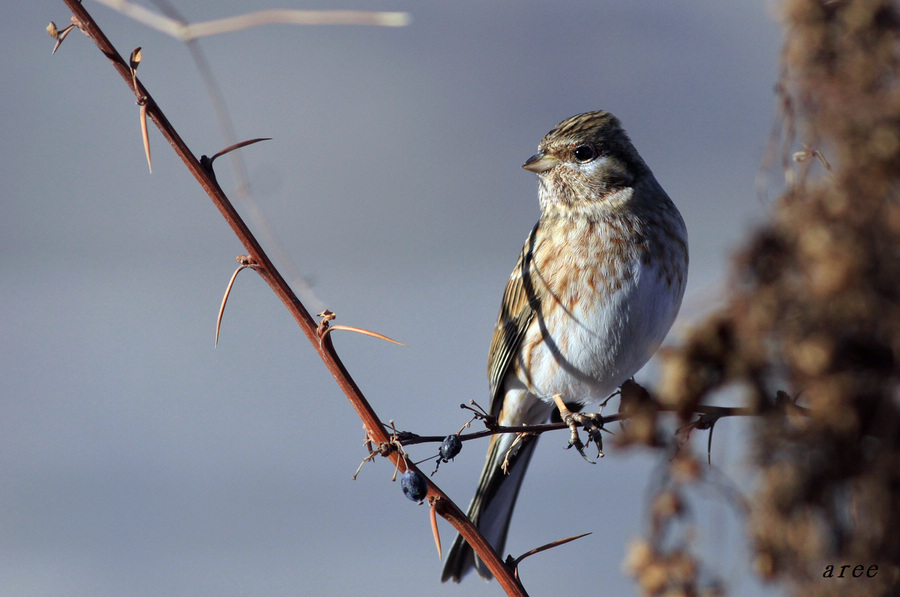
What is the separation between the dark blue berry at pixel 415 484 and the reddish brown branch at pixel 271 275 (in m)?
0.03

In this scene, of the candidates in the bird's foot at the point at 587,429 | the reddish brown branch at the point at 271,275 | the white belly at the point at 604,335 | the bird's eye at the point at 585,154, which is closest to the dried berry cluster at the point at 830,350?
the reddish brown branch at the point at 271,275

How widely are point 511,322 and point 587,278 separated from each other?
0.37 metres

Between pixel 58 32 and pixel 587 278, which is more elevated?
pixel 587 278

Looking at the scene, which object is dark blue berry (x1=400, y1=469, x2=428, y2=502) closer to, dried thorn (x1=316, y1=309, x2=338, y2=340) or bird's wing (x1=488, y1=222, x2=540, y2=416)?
dried thorn (x1=316, y1=309, x2=338, y2=340)

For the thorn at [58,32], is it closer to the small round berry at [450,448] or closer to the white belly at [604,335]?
the small round berry at [450,448]

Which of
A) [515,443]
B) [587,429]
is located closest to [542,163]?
[587,429]

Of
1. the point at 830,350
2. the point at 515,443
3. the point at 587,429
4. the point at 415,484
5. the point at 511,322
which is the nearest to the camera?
the point at 830,350

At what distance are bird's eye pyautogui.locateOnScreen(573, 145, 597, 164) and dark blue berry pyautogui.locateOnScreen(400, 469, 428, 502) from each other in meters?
1.47

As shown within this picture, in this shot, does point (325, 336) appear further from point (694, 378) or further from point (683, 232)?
point (683, 232)

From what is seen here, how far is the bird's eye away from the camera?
2.23m

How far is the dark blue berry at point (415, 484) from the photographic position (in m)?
0.94

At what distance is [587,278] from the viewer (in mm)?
2145

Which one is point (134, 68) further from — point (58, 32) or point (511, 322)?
point (511, 322)

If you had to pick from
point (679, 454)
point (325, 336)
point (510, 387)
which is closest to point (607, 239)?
point (510, 387)
